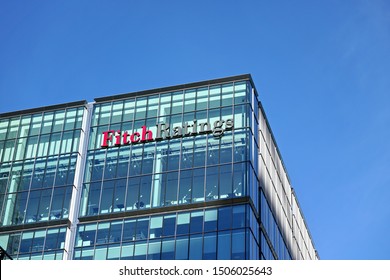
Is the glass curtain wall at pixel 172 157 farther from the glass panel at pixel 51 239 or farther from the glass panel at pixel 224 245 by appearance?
the glass panel at pixel 224 245

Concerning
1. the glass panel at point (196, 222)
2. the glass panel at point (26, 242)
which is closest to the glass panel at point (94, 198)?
the glass panel at point (26, 242)

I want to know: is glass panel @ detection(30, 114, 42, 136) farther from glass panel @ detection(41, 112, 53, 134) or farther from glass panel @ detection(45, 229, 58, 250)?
glass panel @ detection(45, 229, 58, 250)

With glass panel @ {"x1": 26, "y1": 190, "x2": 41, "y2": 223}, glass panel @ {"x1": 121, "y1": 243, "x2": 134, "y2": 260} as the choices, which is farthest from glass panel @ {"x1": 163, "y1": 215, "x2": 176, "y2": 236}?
glass panel @ {"x1": 26, "y1": 190, "x2": 41, "y2": 223}

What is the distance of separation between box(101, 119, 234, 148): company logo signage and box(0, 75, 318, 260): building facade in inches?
4.2

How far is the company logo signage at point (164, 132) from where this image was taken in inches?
2660

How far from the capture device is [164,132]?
6944 cm

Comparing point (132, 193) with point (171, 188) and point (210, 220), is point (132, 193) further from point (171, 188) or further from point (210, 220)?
point (210, 220)

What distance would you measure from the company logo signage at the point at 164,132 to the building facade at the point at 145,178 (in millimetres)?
106

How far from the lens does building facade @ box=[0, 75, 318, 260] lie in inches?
2520

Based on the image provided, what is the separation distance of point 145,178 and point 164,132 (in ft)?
14.9
